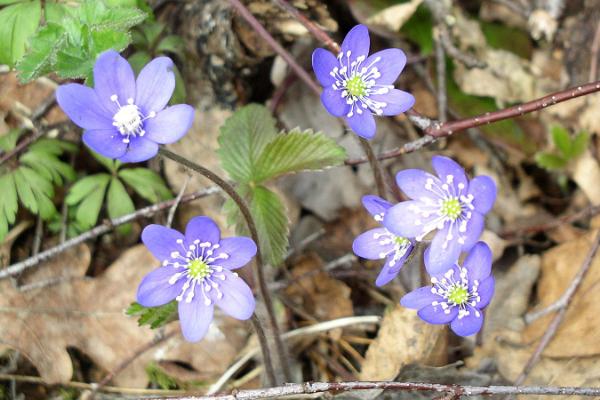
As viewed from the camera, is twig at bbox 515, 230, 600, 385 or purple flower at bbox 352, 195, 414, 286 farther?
twig at bbox 515, 230, 600, 385

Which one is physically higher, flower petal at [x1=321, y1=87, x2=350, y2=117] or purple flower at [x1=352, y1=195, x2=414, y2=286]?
flower petal at [x1=321, y1=87, x2=350, y2=117]

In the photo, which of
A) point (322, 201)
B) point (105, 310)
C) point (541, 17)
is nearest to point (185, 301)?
point (105, 310)

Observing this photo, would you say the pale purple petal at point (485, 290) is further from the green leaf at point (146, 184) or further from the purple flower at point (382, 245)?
the green leaf at point (146, 184)

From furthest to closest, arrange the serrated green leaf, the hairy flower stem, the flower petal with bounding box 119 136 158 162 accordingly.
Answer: the serrated green leaf < the hairy flower stem < the flower petal with bounding box 119 136 158 162

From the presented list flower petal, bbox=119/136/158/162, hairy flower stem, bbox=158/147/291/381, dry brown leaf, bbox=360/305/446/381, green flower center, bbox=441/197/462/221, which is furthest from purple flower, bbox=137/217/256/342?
dry brown leaf, bbox=360/305/446/381

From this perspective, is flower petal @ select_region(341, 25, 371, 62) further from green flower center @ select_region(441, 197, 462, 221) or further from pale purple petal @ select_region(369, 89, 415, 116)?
green flower center @ select_region(441, 197, 462, 221)

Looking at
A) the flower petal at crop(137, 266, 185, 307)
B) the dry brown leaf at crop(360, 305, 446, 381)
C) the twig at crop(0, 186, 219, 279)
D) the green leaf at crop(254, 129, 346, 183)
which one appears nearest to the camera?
the flower petal at crop(137, 266, 185, 307)

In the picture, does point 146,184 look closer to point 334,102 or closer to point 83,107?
point 83,107

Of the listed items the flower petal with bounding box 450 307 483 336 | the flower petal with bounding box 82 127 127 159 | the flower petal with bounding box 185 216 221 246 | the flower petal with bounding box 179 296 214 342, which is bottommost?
the flower petal with bounding box 179 296 214 342
